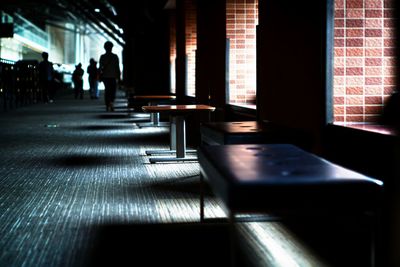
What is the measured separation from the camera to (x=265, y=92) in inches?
233

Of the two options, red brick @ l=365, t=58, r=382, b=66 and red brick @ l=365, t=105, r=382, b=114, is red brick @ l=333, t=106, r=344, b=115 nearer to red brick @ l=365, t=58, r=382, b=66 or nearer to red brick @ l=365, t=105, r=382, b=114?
red brick @ l=365, t=105, r=382, b=114

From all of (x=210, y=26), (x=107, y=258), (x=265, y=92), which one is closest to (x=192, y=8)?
(x=210, y=26)

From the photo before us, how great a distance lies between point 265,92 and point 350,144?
2352 millimetres

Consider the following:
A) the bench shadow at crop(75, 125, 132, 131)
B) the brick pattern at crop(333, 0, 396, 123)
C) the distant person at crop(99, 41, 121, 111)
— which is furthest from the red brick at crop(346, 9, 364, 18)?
the distant person at crop(99, 41, 121, 111)

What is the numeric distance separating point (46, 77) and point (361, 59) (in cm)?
1525

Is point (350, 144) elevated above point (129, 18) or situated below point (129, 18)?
below

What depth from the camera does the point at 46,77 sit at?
1831 cm

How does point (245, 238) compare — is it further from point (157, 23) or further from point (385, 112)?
point (157, 23)

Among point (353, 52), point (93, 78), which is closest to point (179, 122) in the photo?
point (353, 52)

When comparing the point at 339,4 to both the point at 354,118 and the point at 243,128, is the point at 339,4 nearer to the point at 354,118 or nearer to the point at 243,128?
the point at 354,118

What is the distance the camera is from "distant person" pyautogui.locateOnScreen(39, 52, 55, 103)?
18.2m

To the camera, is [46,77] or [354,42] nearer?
[354,42]

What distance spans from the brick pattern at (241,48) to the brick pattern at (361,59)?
400 centimetres

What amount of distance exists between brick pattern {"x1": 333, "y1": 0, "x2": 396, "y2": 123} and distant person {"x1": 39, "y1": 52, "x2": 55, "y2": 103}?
48.5 ft
